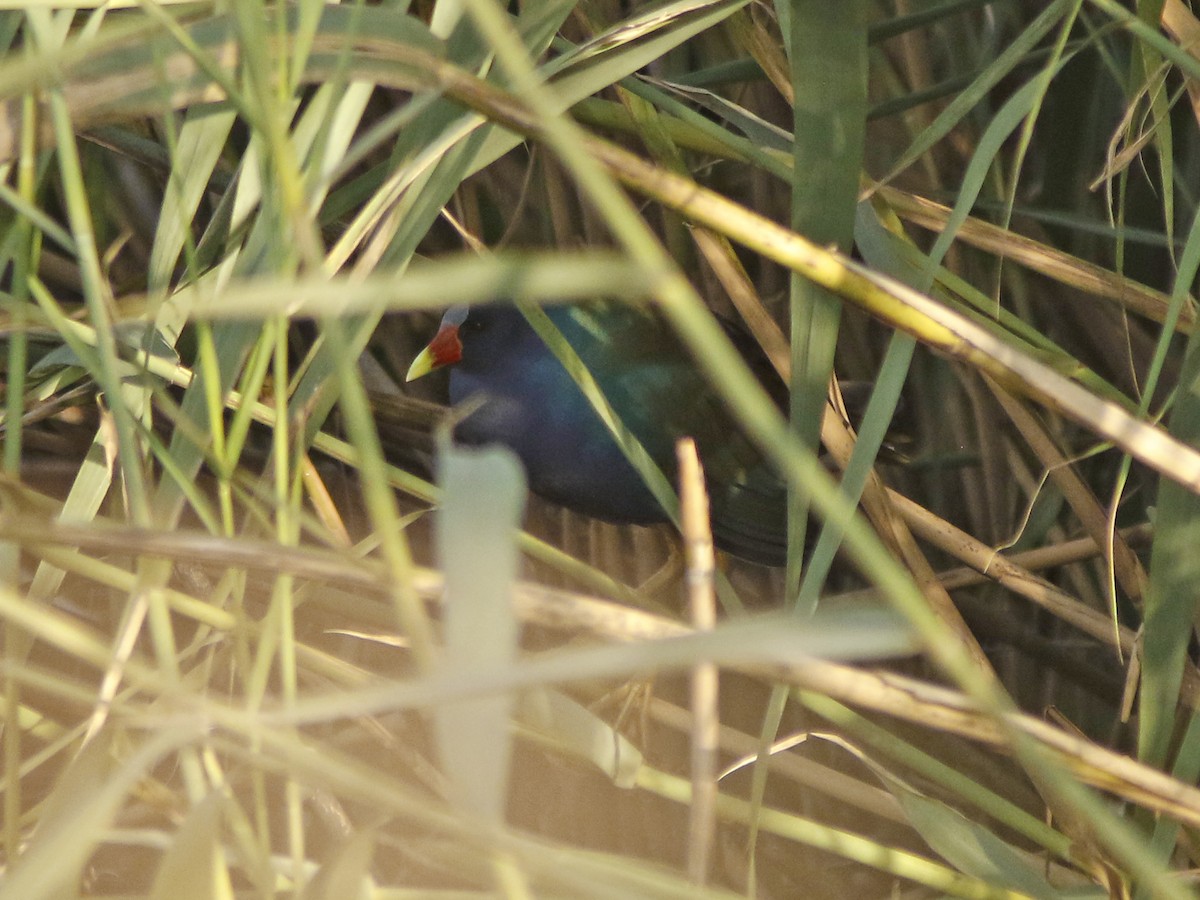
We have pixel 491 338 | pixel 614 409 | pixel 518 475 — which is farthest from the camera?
pixel 491 338

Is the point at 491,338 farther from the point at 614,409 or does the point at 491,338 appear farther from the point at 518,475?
the point at 518,475

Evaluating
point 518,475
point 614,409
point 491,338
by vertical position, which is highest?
point 491,338

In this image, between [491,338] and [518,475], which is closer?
[518,475]

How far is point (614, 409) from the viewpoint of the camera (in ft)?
4.67

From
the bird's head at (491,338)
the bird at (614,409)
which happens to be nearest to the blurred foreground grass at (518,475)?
the bird at (614,409)

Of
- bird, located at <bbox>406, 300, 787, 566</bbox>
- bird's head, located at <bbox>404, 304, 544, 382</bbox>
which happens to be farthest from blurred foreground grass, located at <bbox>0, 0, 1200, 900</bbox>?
bird's head, located at <bbox>404, 304, 544, 382</bbox>

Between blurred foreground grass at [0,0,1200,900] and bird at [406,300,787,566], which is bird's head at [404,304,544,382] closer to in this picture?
bird at [406,300,787,566]

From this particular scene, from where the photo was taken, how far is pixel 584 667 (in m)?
0.32

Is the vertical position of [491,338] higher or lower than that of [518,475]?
higher

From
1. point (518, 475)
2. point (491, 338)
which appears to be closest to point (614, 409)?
point (491, 338)

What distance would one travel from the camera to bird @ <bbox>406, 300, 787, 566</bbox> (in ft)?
4.64

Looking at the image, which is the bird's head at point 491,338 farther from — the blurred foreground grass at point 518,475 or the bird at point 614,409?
the blurred foreground grass at point 518,475

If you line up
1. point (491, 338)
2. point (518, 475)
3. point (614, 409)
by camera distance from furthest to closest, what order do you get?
point (491, 338) < point (614, 409) < point (518, 475)

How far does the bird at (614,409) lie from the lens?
1415 mm
